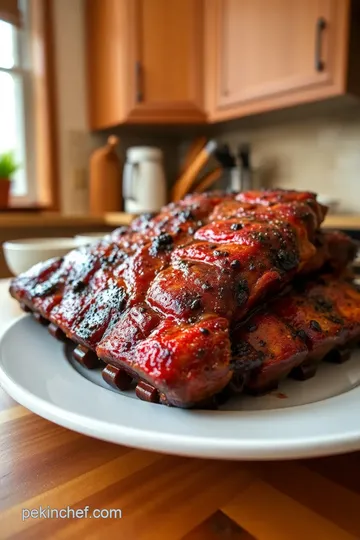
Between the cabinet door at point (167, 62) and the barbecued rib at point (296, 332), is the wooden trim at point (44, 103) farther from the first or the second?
the barbecued rib at point (296, 332)

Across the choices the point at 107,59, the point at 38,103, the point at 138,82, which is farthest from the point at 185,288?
the point at 38,103

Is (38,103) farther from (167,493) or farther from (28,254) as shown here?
(167,493)

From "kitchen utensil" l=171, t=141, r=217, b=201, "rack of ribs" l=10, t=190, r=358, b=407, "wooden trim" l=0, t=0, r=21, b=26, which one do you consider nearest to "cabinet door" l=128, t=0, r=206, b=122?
"kitchen utensil" l=171, t=141, r=217, b=201

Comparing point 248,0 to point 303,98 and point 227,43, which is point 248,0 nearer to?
point 227,43

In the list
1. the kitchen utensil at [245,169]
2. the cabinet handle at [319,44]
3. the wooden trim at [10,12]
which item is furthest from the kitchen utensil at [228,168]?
the wooden trim at [10,12]

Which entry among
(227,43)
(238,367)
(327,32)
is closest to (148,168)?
(227,43)

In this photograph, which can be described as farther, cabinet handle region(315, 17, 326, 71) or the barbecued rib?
cabinet handle region(315, 17, 326, 71)

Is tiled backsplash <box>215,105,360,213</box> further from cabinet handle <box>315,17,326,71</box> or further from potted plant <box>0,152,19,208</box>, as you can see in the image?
potted plant <box>0,152,19,208</box>
